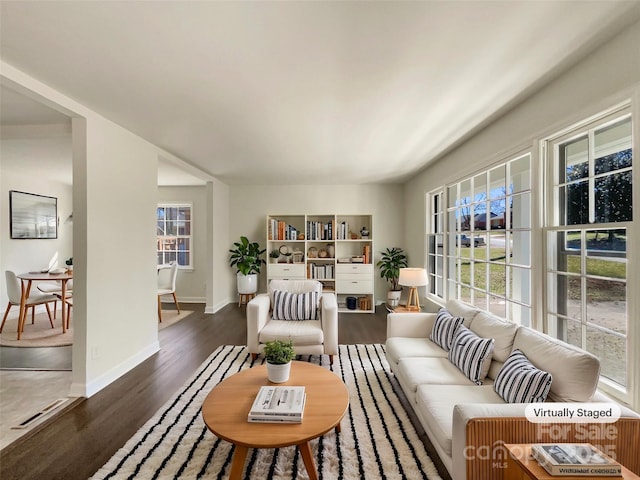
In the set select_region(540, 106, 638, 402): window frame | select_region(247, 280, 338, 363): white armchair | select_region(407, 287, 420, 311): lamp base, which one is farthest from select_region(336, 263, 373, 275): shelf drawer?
select_region(540, 106, 638, 402): window frame

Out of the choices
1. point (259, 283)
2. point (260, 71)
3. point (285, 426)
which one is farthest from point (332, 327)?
point (259, 283)

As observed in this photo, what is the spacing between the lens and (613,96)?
1.51m

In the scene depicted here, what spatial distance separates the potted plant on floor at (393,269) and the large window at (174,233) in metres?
4.12

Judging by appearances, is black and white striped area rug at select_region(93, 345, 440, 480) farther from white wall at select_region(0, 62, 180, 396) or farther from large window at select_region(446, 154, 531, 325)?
large window at select_region(446, 154, 531, 325)

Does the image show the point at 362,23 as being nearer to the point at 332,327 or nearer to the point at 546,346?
the point at 546,346

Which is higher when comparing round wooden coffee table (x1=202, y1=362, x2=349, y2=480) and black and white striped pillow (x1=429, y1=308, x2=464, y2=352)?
black and white striped pillow (x1=429, y1=308, x2=464, y2=352)

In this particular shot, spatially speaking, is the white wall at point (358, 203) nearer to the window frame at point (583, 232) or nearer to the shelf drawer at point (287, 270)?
the shelf drawer at point (287, 270)

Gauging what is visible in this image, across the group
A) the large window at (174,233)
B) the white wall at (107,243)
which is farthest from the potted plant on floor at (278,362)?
the large window at (174,233)

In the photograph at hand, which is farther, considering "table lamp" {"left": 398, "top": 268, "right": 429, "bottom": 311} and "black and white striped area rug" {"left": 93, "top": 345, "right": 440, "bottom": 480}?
"table lamp" {"left": 398, "top": 268, "right": 429, "bottom": 311}

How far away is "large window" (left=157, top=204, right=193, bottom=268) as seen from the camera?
19.7 feet

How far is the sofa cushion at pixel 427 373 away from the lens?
1.87m

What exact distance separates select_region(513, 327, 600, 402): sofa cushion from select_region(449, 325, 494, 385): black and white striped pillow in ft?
0.82

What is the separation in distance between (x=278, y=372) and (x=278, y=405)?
0.32 metres

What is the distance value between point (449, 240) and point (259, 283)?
3.74 metres
